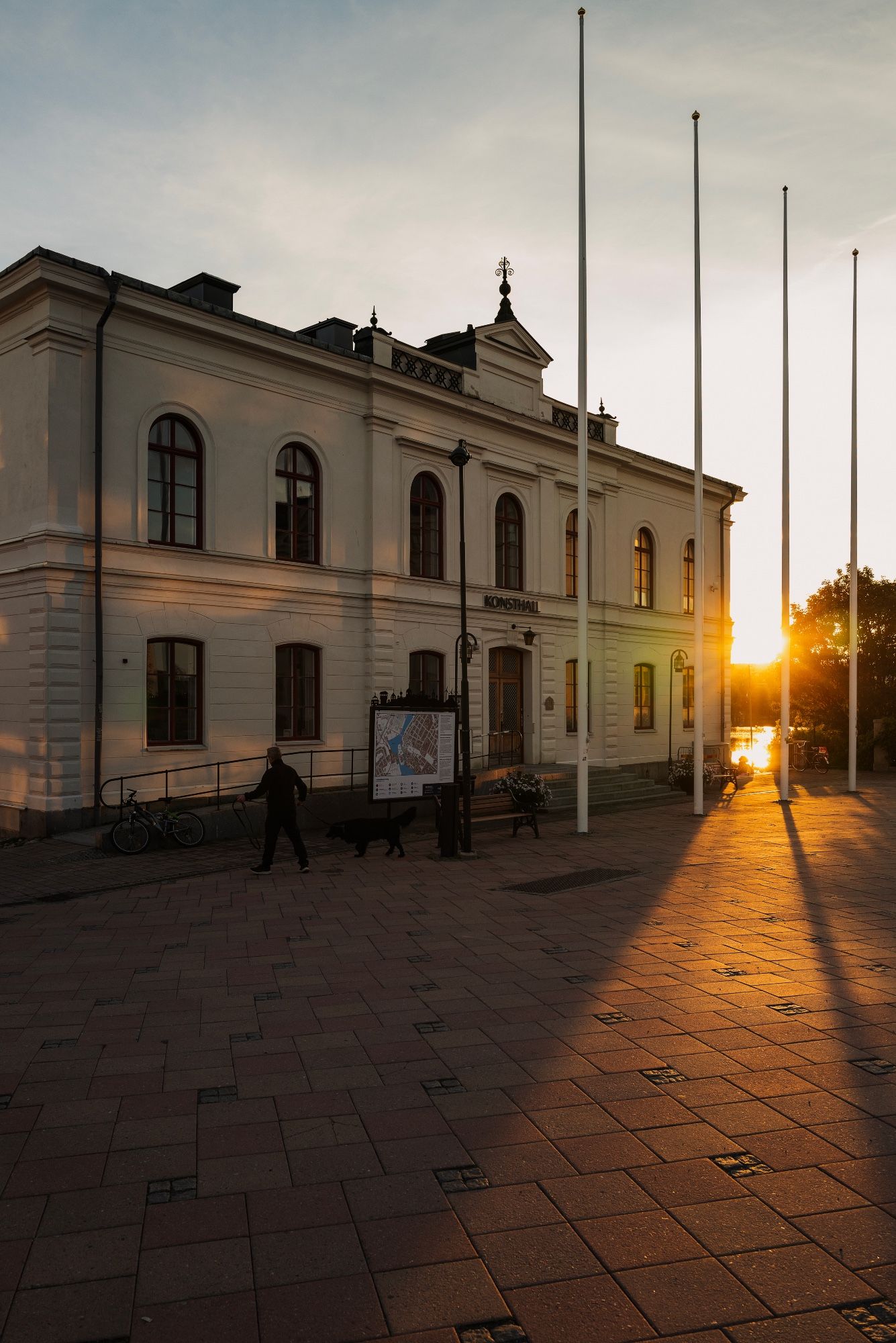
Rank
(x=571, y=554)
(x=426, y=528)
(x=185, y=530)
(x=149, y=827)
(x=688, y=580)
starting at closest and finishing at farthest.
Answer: (x=149, y=827), (x=185, y=530), (x=426, y=528), (x=571, y=554), (x=688, y=580)

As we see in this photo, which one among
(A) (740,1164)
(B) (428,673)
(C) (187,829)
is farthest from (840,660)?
(A) (740,1164)

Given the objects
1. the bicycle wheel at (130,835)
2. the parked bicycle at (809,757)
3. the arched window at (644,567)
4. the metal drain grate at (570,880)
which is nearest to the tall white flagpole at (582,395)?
the metal drain grate at (570,880)

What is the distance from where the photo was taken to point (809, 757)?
38500 mm

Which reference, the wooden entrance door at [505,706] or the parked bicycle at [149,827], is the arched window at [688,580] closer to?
the wooden entrance door at [505,706]

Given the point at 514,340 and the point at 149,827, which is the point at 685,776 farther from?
the point at 149,827

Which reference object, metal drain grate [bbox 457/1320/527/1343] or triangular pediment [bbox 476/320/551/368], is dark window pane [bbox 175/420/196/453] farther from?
metal drain grate [bbox 457/1320/527/1343]

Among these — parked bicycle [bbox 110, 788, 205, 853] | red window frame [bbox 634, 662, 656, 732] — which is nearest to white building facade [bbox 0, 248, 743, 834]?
red window frame [bbox 634, 662, 656, 732]

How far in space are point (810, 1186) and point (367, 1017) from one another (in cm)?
359

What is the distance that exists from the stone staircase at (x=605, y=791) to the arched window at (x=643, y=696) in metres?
4.02

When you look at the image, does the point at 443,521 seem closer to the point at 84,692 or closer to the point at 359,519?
the point at 359,519

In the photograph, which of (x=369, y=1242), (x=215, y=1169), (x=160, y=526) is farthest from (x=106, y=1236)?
(x=160, y=526)

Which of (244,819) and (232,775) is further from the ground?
(232,775)

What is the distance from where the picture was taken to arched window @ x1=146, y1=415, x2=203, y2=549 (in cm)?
1920

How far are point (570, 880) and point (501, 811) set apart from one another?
5059 mm
